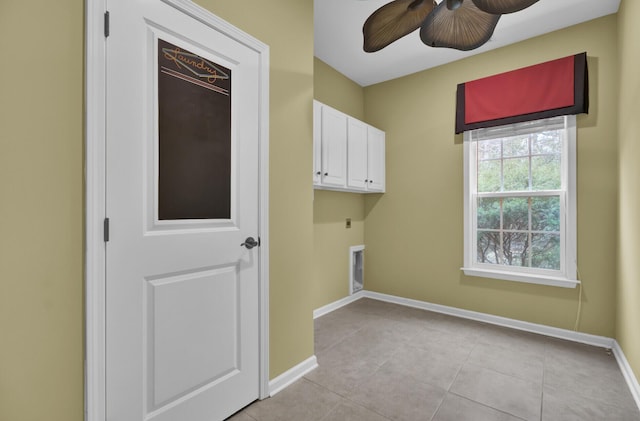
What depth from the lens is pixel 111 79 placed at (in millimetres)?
1278

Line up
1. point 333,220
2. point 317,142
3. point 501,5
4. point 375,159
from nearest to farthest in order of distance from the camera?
point 501,5 < point 317,142 < point 333,220 < point 375,159

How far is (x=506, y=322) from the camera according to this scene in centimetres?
313

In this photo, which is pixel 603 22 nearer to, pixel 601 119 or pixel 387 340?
pixel 601 119

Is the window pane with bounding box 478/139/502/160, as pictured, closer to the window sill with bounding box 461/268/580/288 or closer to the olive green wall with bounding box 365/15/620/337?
the olive green wall with bounding box 365/15/620/337

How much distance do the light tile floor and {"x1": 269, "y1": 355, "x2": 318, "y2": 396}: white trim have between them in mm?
35

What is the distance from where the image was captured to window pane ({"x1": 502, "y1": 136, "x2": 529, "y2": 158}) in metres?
3.09

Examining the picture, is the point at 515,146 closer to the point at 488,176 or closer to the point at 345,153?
the point at 488,176

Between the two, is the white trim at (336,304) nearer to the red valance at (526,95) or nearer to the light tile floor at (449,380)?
the light tile floor at (449,380)

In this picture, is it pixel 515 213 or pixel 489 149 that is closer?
pixel 515 213

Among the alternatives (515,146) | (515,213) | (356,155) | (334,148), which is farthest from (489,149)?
(334,148)

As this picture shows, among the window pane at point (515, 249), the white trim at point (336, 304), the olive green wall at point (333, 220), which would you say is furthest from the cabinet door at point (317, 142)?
the window pane at point (515, 249)

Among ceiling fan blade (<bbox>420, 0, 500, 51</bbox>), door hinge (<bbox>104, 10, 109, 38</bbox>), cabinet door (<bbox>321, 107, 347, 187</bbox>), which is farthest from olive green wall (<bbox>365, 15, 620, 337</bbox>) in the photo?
door hinge (<bbox>104, 10, 109, 38</bbox>)

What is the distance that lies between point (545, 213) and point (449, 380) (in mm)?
1938

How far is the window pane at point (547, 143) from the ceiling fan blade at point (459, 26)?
176cm
